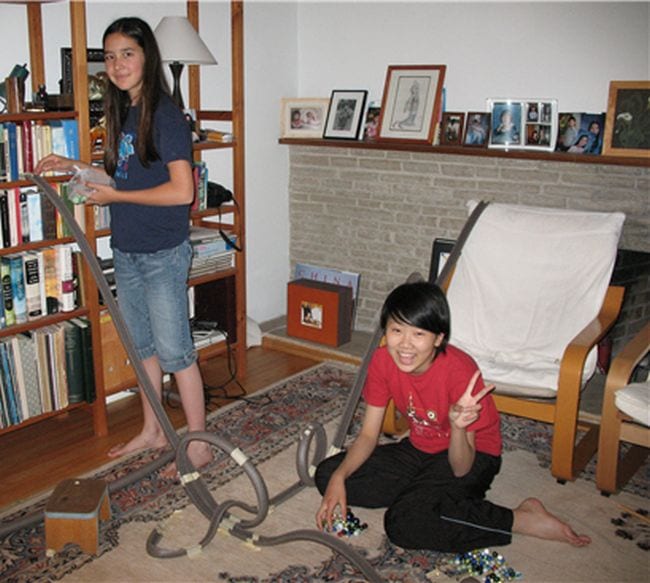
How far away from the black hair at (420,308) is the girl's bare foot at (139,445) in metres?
1.16

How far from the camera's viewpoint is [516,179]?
12.0 feet

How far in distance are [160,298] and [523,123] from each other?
6.32 feet

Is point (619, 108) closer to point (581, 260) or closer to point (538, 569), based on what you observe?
point (581, 260)

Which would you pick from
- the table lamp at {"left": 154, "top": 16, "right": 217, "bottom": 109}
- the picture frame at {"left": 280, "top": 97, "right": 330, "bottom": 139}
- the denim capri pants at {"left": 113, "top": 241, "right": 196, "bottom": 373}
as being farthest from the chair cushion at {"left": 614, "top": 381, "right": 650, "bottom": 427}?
the picture frame at {"left": 280, "top": 97, "right": 330, "bottom": 139}

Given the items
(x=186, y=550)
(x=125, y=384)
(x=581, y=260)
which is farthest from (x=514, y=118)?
(x=186, y=550)

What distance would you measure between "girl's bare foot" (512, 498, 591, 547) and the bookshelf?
1606mm

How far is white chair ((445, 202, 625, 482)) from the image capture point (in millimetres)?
2787

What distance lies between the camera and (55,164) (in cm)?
259

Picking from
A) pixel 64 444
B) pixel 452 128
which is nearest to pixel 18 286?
pixel 64 444

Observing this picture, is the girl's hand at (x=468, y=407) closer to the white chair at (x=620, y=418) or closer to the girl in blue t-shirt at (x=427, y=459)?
the girl in blue t-shirt at (x=427, y=459)

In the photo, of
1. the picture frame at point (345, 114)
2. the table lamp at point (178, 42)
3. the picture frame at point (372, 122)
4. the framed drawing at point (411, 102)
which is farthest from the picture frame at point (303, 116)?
the table lamp at point (178, 42)

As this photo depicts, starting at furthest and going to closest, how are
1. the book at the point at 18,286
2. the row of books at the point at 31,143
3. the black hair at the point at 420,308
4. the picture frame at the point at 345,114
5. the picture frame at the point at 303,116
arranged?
1. the picture frame at the point at 303,116
2. the picture frame at the point at 345,114
3. the book at the point at 18,286
4. the row of books at the point at 31,143
5. the black hair at the point at 420,308

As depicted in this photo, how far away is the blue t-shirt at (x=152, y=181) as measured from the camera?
7.98 feet

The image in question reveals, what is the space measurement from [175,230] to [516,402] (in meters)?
1.28
